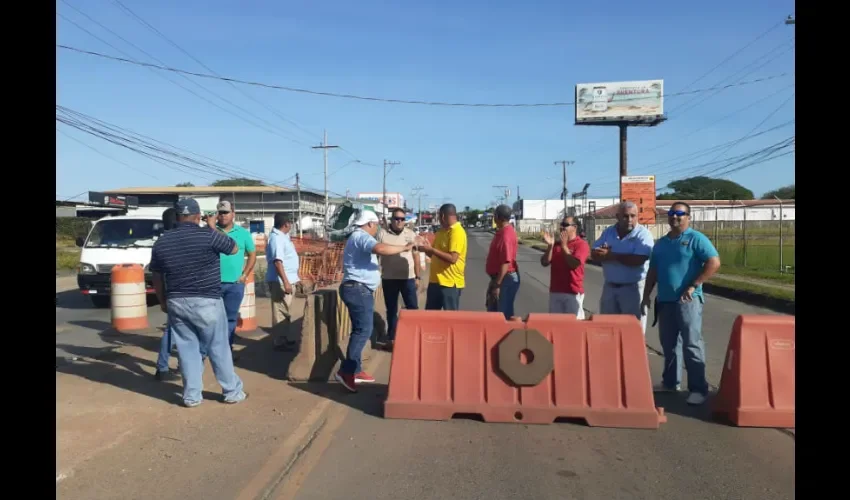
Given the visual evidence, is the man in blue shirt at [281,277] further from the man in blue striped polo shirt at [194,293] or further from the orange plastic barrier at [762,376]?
the orange plastic barrier at [762,376]

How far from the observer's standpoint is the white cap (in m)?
6.98

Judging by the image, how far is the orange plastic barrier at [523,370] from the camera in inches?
231

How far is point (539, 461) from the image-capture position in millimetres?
5051

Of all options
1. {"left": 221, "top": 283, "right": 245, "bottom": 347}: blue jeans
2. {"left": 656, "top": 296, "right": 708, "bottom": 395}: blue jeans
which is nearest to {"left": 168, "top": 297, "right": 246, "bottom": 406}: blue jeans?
{"left": 221, "top": 283, "right": 245, "bottom": 347}: blue jeans

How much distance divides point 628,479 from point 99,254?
44.3ft

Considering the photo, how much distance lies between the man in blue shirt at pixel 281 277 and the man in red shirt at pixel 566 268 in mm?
3557

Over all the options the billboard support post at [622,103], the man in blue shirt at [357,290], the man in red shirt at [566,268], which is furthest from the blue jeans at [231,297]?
the billboard support post at [622,103]

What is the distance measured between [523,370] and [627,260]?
1.92 meters

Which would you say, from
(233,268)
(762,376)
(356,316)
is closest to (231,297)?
(233,268)

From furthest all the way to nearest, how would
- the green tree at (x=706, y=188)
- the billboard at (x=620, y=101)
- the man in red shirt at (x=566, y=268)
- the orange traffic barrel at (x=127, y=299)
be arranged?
the green tree at (x=706, y=188), the billboard at (x=620, y=101), the orange traffic barrel at (x=127, y=299), the man in red shirt at (x=566, y=268)

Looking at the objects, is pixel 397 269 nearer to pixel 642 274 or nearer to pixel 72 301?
pixel 642 274

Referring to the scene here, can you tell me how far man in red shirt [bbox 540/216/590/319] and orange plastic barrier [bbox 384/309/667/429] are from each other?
5.00ft

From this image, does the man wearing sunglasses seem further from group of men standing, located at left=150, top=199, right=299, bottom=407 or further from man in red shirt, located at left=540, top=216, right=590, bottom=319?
group of men standing, located at left=150, top=199, right=299, bottom=407
